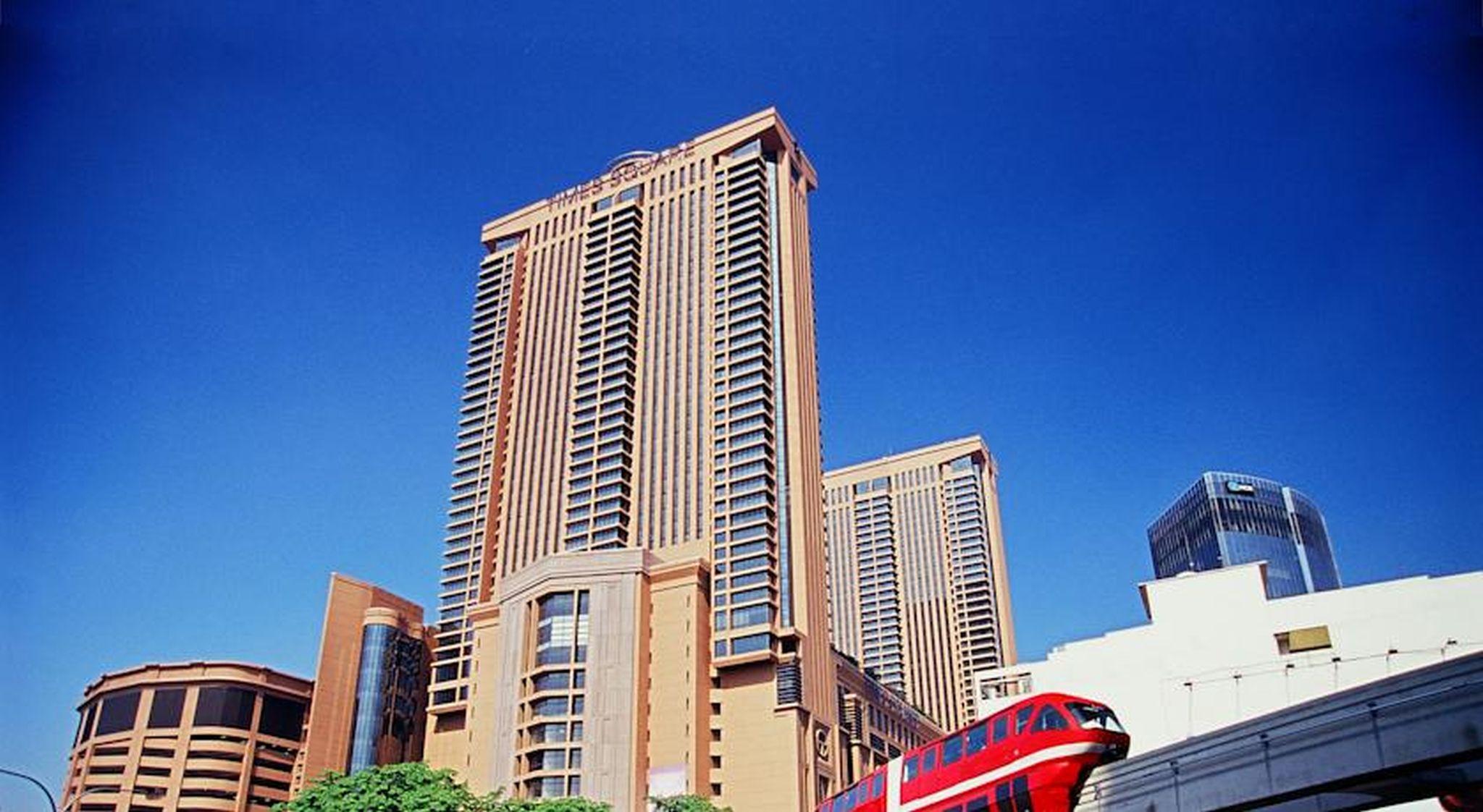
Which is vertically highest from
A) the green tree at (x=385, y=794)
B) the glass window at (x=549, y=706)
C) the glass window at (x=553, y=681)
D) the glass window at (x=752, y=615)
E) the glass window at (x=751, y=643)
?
the glass window at (x=752, y=615)

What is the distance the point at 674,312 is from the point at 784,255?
1589 cm

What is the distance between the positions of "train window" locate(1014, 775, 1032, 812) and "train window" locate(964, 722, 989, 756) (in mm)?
2148

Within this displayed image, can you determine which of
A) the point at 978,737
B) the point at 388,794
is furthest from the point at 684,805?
the point at 978,737

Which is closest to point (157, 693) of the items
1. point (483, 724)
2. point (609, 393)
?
point (483, 724)

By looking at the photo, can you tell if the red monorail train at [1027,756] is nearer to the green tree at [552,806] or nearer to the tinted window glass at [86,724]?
the green tree at [552,806]

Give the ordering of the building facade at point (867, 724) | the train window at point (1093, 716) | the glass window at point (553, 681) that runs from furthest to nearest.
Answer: the building facade at point (867, 724) < the glass window at point (553, 681) < the train window at point (1093, 716)

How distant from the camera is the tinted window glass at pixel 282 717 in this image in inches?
5935

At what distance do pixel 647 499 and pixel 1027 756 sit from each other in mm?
102775

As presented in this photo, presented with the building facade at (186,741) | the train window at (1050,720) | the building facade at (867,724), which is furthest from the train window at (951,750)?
the building facade at (186,741)

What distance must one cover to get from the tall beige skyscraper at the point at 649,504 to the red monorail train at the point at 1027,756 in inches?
3042

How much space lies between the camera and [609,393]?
136375 millimetres

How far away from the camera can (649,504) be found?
130000mm

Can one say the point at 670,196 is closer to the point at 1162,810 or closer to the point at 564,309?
the point at 564,309

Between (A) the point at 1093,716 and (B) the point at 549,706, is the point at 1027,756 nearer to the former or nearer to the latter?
(A) the point at 1093,716
